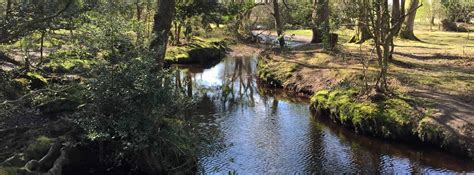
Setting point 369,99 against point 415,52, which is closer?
point 369,99

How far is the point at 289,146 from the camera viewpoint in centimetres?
1559

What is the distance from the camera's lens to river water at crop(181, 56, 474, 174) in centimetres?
1351

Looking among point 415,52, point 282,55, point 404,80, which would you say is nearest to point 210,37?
point 282,55

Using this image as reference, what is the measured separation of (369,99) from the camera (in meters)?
18.0

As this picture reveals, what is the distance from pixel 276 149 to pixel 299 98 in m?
8.53

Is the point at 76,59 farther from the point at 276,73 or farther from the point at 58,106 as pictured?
the point at 276,73

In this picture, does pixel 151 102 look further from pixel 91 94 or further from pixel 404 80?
pixel 404 80

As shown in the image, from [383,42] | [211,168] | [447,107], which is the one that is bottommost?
[211,168]

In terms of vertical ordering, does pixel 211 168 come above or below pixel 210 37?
below

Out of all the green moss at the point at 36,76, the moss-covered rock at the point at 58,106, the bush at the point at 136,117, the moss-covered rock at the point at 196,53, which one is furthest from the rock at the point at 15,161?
the moss-covered rock at the point at 196,53

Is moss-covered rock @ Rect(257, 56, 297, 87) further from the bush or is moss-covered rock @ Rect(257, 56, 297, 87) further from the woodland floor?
the bush

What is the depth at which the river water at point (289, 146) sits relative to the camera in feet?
44.3

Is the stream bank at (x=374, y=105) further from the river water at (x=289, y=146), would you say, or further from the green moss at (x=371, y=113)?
the river water at (x=289, y=146)

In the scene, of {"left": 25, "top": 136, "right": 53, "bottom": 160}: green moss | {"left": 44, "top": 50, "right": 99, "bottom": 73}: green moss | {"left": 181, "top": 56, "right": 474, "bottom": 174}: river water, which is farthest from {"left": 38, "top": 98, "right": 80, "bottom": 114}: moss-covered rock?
{"left": 181, "top": 56, "right": 474, "bottom": 174}: river water
